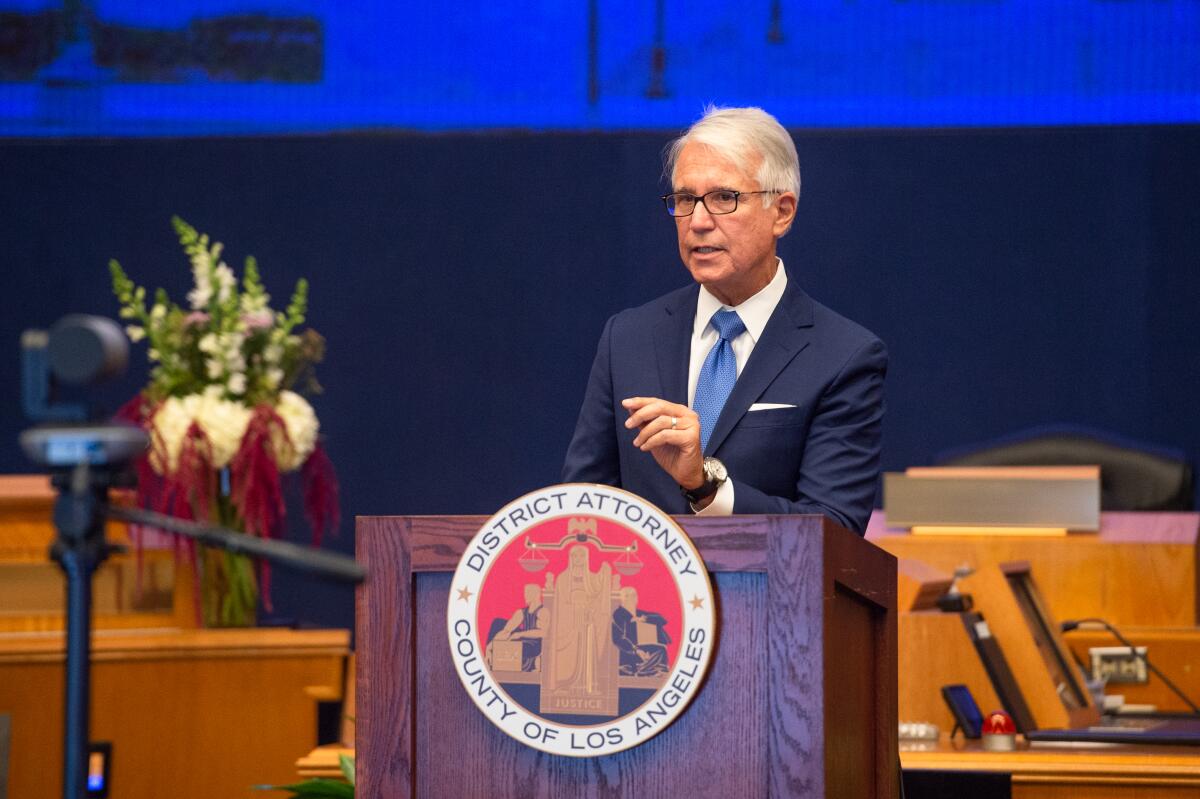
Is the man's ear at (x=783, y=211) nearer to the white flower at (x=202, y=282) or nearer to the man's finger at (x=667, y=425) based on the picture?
the man's finger at (x=667, y=425)

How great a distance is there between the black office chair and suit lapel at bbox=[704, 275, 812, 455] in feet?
9.65

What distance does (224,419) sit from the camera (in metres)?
3.25

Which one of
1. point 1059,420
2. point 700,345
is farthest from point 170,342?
point 1059,420

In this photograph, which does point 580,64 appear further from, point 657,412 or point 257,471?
point 657,412

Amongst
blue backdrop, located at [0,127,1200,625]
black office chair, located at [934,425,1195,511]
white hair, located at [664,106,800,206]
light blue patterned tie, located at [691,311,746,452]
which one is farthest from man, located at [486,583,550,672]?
blue backdrop, located at [0,127,1200,625]

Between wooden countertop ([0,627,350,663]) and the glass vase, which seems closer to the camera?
wooden countertop ([0,627,350,663])

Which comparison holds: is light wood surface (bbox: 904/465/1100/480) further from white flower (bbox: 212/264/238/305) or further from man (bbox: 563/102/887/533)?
man (bbox: 563/102/887/533)

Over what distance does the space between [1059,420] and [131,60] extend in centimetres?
330

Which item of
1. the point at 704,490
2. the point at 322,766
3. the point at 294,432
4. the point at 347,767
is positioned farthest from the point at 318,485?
the point at 704,490

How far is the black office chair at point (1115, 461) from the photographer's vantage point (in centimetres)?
464

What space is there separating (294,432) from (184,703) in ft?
1.89

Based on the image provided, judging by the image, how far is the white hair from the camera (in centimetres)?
200

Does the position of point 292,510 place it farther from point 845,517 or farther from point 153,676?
point 845,517

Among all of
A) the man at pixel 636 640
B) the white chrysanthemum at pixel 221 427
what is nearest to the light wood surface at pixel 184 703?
the white chrysanthemum at pixel 221 427
